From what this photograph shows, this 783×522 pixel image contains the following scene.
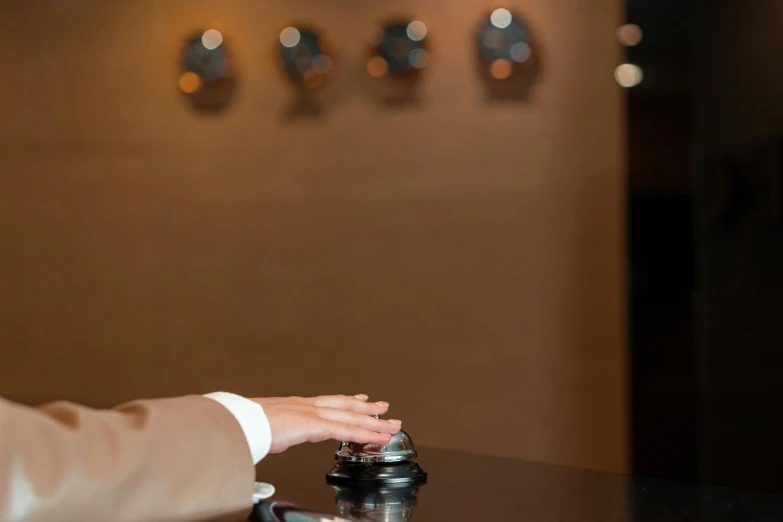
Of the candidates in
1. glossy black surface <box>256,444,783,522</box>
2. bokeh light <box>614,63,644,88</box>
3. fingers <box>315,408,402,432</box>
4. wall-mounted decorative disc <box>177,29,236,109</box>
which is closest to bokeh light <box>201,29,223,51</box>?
wall-mounted decorative disc <box>177,29,236,109</box>

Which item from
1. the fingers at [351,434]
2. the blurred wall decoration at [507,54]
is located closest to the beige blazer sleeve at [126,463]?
the fingers at [351,434]

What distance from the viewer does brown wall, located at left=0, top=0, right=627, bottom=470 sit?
327cm

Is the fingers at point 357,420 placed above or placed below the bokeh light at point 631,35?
below

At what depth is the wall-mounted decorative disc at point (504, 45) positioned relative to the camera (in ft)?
10.7

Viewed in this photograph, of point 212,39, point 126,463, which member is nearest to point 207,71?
point 212,39

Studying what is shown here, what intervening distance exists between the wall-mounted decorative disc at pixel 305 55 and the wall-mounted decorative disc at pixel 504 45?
61cm

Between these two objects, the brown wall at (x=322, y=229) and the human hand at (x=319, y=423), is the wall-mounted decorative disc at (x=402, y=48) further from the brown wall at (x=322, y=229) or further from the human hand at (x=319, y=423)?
the human hand at (x=319, y=423)

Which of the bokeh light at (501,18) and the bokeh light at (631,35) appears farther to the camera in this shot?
the bokeh light at (501,18)

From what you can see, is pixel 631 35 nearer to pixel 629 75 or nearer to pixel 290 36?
pixel 629 75

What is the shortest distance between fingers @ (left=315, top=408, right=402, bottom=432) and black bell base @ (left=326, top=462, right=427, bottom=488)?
0.05 m

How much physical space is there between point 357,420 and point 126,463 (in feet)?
1.37

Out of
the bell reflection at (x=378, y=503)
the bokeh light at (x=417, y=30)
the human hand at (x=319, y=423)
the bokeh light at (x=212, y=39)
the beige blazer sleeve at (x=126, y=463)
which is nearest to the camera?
the beige blazer sleeve at (x=126, y=463)

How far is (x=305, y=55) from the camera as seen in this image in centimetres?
353

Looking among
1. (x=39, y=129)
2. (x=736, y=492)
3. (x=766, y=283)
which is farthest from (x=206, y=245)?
(x=736, y=492)
